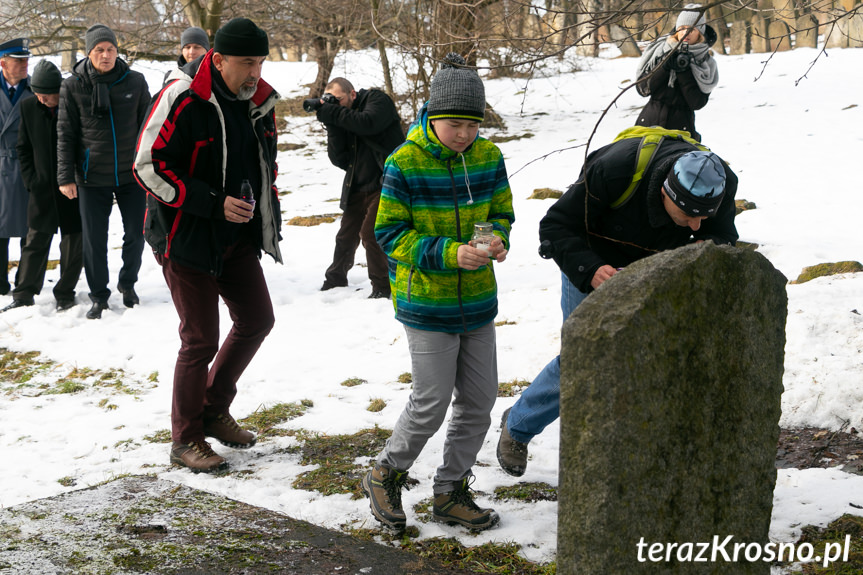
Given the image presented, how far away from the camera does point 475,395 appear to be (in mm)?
3385

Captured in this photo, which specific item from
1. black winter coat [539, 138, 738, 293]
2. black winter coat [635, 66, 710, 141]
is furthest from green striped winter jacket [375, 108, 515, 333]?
black winter coat [635, 66, 710, 141]

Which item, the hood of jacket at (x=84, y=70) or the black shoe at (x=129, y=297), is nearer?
the hood of jacket at (x=84, y=70)

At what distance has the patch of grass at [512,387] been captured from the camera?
5.20m

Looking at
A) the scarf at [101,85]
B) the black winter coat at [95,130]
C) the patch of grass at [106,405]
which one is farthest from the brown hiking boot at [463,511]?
the scarf at [101,85]

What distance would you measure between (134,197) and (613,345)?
600 cm

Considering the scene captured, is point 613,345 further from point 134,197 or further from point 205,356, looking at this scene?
point 134,197

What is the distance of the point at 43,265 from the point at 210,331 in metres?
4.38

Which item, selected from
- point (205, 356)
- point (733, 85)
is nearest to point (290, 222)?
point (205, 356)

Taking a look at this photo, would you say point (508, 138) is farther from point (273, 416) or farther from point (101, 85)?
point (273, 416)

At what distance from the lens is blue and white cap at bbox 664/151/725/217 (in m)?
2.96

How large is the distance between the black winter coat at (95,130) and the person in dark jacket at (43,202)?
1.37ft

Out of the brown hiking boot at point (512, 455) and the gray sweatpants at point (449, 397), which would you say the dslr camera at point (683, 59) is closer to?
the brown hiking boot at point (512, 455)

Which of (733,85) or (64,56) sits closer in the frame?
(733,85)

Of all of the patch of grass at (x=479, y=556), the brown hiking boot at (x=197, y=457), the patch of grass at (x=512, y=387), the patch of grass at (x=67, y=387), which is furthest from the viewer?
the patch of grass at (x=67, y=387)
